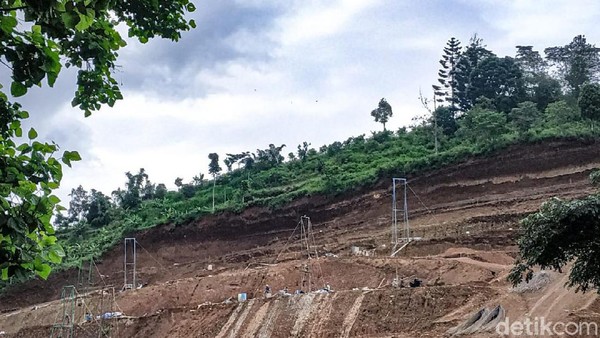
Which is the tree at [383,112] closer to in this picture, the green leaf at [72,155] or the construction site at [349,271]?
the construction site at [349,271]

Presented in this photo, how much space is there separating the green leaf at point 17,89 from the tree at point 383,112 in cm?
5058


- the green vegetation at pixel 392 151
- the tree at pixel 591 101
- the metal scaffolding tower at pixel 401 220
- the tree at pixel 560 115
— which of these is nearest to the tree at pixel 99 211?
the green vegetation at pixel 392 151

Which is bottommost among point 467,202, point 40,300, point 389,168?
point 40,300

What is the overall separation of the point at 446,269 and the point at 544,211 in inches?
602

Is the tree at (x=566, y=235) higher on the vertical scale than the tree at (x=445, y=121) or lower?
lower

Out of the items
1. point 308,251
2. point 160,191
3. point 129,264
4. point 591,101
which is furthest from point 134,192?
point 591,101

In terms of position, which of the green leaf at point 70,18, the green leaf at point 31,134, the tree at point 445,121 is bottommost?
the green leaf at point 31,134

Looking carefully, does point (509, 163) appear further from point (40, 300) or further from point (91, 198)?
point (91, 198)

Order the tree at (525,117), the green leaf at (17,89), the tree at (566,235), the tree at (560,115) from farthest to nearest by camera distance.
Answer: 1. the tree at (525,117)
2. the tree at (560,115)
3. the tree at (566,235)
4. the green leaf at (17,89)

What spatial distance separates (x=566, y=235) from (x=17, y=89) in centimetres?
758

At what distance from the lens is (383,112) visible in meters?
52.6

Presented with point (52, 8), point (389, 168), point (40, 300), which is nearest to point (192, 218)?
point (40, 300)

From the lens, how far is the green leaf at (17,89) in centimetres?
279

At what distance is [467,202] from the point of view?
109 feet
